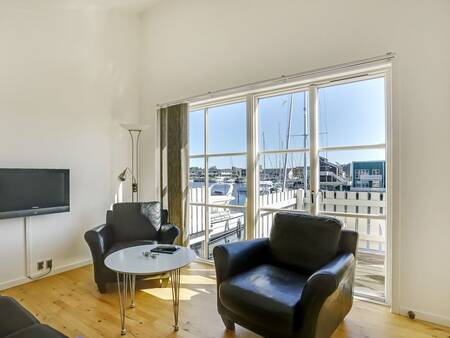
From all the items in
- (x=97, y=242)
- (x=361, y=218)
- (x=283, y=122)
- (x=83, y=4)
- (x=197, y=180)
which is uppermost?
(x=83, y=4)

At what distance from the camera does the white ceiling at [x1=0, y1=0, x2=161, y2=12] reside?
3.06m

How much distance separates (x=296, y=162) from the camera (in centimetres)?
300

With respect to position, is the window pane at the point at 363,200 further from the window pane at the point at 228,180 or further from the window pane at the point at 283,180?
the window pane at the point at 228,180

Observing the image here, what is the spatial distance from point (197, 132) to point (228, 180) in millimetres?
847

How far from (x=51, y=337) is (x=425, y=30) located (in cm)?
320

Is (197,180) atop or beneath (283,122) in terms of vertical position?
beneath

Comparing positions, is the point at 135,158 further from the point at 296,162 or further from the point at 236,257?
the point at 236,257

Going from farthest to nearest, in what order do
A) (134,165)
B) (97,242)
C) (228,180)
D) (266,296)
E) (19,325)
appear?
(134,165)
(228,180)
(97,242)
(266,296)
(19,325)

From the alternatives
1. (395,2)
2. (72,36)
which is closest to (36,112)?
(72,36)

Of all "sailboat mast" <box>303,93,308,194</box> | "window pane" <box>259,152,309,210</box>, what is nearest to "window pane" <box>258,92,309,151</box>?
"sailboat mast" <box>303,93,308,194</box>

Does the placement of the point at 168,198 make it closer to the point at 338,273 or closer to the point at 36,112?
the point at 36,112

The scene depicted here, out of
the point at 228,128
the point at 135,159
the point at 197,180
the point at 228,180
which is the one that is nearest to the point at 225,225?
the point at 228,180

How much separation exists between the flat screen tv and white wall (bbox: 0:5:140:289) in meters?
0.18

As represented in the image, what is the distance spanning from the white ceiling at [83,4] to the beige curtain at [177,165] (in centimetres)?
160
